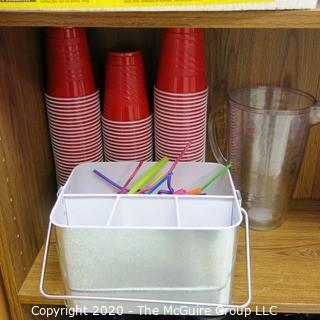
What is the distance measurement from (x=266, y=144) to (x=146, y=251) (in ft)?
1.08

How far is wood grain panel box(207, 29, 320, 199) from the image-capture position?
72 cm

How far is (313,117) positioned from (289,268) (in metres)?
0.26

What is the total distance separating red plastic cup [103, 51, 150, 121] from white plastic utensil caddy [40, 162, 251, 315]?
0.15 meters

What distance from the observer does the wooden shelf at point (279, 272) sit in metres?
0.60

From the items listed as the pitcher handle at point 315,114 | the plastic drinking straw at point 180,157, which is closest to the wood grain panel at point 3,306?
the plastic drinking straw at point 180,157

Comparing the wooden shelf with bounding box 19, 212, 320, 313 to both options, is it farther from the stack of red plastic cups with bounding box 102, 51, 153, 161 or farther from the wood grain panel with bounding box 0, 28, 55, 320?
the stack of red plastic cups with bounding box 102, 51, 153, 161

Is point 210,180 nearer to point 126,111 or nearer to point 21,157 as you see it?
point 126,111

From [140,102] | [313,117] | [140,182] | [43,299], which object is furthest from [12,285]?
[313,117]

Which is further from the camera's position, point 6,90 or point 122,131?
point 122,131

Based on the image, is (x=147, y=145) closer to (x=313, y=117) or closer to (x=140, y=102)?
(x=140, y=102)

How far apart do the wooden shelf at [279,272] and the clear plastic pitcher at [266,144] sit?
44 millimetres

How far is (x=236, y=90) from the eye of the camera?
2.51ft

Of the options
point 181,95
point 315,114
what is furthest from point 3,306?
point 315,114

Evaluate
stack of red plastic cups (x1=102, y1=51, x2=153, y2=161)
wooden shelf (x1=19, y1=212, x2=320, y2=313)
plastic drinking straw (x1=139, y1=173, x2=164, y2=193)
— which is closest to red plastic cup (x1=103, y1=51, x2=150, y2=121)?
stack of red plastic cups (x1=102, y1=51, x2=153, y2=161)
